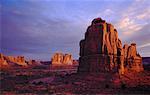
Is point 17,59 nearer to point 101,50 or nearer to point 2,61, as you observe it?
point 2,61

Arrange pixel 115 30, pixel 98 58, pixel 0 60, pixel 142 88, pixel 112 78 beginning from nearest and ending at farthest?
pixel 142 88 < pixel 112 78 < pixel 98 58 < pixel 115 30 < pixel 0 60

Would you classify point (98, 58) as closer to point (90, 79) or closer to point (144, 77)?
point (90, 79)

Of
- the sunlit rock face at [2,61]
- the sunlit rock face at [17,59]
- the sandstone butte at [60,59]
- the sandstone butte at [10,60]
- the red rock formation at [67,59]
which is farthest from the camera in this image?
the red rock formation at [67,59]

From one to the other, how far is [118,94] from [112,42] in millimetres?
14978

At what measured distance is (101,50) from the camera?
39.0 meters

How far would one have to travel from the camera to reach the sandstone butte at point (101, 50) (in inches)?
1484

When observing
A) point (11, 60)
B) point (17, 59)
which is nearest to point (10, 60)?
point (11, 60)

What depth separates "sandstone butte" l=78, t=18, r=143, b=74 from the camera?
124 ft

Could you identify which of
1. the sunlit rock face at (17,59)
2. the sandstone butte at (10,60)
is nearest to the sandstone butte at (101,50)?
the sandstone butte at (10,60)

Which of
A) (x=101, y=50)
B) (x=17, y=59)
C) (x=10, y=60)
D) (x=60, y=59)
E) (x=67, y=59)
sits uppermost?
(x=67, y=59)

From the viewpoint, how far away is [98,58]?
125ft

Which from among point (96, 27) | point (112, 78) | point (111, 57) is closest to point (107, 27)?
point (96, 27)

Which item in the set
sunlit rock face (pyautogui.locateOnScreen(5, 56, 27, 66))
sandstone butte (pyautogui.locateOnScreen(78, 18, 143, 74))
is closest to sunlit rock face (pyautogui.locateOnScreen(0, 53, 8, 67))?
sunlit rock face (pyautogui.locateOnScreen(5, 56, 27, 66))

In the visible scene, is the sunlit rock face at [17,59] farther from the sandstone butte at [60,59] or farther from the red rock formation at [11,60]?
the sandstone butte at [60,59]
